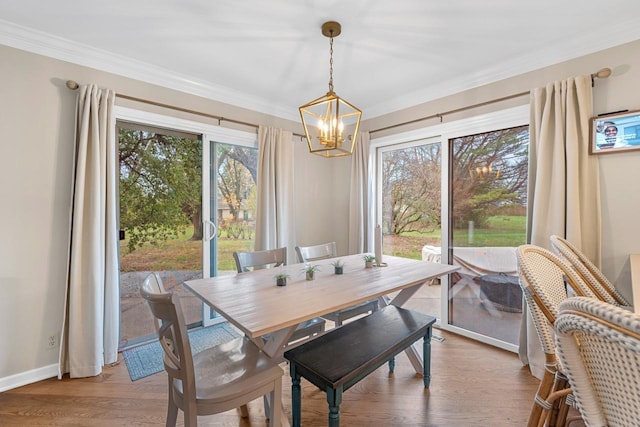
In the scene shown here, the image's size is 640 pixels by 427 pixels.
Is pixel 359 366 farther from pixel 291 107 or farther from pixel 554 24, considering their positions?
pixel 291 107

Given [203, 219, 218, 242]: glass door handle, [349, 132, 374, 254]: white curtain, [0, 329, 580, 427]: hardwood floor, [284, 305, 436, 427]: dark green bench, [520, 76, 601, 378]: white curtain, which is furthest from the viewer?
[349, 132, 374, 254]: white curtain

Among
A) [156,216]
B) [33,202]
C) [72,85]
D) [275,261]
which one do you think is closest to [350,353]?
[275,261]

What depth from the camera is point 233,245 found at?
324 centimetres

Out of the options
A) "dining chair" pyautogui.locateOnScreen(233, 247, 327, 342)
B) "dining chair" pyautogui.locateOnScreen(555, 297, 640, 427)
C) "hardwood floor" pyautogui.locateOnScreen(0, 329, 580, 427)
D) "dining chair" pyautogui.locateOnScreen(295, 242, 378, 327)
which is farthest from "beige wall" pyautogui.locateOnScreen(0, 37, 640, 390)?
"dining chair" pyautogui.locateOnScreen(555, 297, 640, 427)

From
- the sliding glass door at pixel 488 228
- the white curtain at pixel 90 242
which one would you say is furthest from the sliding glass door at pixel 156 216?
the sliding glass door at pixel 488 228

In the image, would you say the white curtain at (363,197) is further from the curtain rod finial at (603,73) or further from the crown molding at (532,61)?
the curtain rod finial at (603,73)

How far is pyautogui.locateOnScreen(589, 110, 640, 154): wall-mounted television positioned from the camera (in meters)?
1.92

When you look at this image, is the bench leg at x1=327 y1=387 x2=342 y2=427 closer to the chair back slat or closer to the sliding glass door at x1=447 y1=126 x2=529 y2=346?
the chair back slat

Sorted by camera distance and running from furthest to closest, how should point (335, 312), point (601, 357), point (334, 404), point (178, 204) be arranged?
point (178, 204), point (335, 312), point (334, 404), point (601, 357)

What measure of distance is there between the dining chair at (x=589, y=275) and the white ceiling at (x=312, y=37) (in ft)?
5.00

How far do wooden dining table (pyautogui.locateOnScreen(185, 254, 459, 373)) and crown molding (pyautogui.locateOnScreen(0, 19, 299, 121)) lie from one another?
6.45 ft

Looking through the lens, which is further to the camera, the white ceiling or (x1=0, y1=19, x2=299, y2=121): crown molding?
(x1=0, y1=19, x2=299, y2=121): crown molding

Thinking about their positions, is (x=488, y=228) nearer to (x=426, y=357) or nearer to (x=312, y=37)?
(x=426, y=357)

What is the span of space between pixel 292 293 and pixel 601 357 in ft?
4.11
